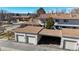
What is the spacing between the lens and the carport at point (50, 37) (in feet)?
11.4

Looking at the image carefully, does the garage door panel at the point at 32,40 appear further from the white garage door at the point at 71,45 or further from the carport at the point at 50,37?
the white garage door at the point at 71,45

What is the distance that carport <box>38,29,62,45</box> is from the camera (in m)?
3.46

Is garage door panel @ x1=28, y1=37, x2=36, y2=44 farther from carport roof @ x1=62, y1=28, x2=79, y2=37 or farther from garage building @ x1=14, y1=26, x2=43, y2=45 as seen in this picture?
carport roof @ x1=62, y1=28, x2=79, y2=37

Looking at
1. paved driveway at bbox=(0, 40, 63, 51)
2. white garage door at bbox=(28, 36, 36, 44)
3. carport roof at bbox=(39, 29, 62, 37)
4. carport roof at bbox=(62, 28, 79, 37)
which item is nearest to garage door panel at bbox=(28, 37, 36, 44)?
white garage door at bbox=(28, 36, 36, 44)

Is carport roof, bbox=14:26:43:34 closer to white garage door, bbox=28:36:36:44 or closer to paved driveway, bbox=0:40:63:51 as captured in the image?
white garage door, bbox=28:36:36:44

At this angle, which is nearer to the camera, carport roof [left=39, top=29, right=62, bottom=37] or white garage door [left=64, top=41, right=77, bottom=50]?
white garage door [left=64, top=41, right=77, bottom=50]

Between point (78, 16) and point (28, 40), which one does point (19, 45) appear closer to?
point (28, 40)

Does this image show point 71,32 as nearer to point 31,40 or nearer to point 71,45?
point 71,45

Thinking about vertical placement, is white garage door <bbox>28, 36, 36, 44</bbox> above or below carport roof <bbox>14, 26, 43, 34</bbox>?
below

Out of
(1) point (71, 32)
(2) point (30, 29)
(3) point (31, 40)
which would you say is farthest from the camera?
(3) point (31, 40)

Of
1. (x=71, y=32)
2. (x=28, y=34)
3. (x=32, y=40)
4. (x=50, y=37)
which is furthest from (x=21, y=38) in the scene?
(x=71, y=32)

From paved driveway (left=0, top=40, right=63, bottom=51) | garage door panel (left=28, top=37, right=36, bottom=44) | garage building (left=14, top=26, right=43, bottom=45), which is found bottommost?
paved driveway (left=0, top=40, right=63, bottom=51)

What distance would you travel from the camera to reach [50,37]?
3545 mm
